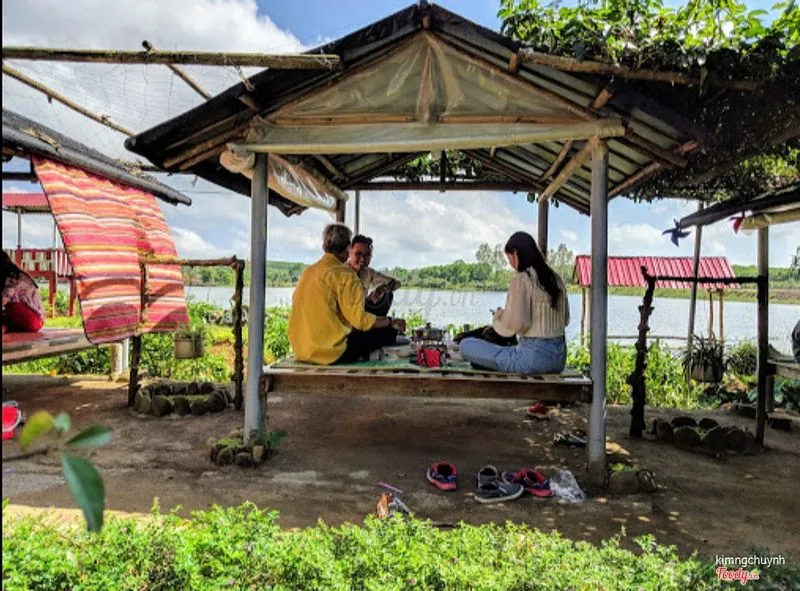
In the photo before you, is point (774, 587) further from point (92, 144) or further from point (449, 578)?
point (92, 144)

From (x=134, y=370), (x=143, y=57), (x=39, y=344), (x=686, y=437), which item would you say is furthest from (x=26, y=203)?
(x=686, y=437)

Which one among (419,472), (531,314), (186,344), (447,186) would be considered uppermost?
(447,186)

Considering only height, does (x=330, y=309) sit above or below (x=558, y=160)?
below

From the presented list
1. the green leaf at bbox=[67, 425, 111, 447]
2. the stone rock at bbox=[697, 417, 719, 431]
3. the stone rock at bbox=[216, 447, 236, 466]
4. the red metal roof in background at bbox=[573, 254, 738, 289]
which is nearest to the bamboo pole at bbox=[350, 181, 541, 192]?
the stone rock at bbox=[697, 417, 719, 431]

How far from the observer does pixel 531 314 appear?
14.8 ft

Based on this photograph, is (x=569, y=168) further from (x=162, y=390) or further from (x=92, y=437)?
(x=92, y=437)

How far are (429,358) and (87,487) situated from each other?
4.24 m

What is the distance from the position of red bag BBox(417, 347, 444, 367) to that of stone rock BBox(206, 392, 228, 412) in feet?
9.10

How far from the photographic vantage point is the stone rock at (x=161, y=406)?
6117 millimetres

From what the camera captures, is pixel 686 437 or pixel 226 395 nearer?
pixel 686 437

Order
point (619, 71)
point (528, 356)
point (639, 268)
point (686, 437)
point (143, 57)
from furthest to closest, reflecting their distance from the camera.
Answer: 1. point (639, 268)
2. point (686, 437)
3. point (528, 356)
4. point (619, 71)
5. point (143, 57)

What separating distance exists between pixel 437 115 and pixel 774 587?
143 inches

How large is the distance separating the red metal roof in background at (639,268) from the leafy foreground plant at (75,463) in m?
15.1

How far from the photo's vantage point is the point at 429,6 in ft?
12.6
